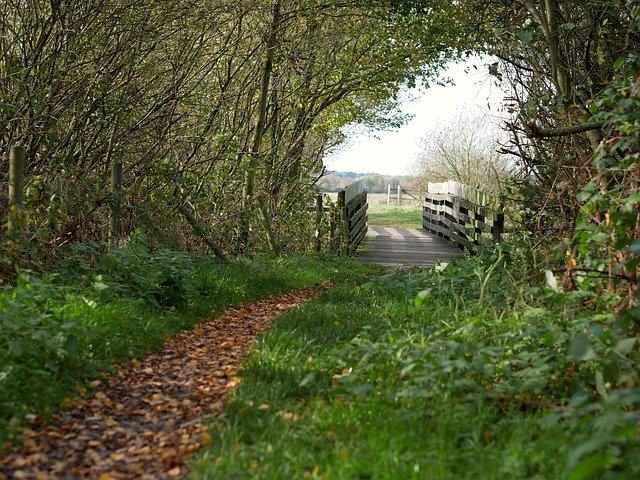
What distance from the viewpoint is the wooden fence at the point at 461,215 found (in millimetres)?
14148

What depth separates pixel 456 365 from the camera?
421cm

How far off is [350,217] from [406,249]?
258cm

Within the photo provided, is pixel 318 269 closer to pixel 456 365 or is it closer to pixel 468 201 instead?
pixel 468 201

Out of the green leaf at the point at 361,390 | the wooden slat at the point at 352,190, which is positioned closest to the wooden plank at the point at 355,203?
the wooden slat at the point at 352,190

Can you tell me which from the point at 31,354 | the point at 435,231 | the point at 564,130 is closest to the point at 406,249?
the point at 435,231

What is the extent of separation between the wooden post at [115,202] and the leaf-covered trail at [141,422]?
2.35 m

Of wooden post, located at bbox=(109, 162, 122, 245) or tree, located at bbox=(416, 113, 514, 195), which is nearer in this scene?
wooden post, located at bbox=(109, 162, 122, 245)

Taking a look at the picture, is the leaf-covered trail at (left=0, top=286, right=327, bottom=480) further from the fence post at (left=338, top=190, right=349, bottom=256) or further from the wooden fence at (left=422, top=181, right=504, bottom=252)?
the fence post at (left=338, top=190, right=349, bottom=256)

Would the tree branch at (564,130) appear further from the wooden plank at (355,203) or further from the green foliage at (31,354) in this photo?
the wooden plank at (355,203)

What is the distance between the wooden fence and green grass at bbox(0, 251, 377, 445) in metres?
5.40

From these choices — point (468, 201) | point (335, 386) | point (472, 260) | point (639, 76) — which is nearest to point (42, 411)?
point (335, 386)

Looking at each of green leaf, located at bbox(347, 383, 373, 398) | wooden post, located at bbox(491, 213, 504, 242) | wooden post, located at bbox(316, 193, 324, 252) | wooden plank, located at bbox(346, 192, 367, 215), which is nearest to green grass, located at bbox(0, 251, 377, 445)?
green leaf, located at bbox(347, 383, 373, 398)

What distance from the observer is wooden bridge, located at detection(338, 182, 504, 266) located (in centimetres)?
1518

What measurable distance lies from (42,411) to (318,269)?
794 centimetres
